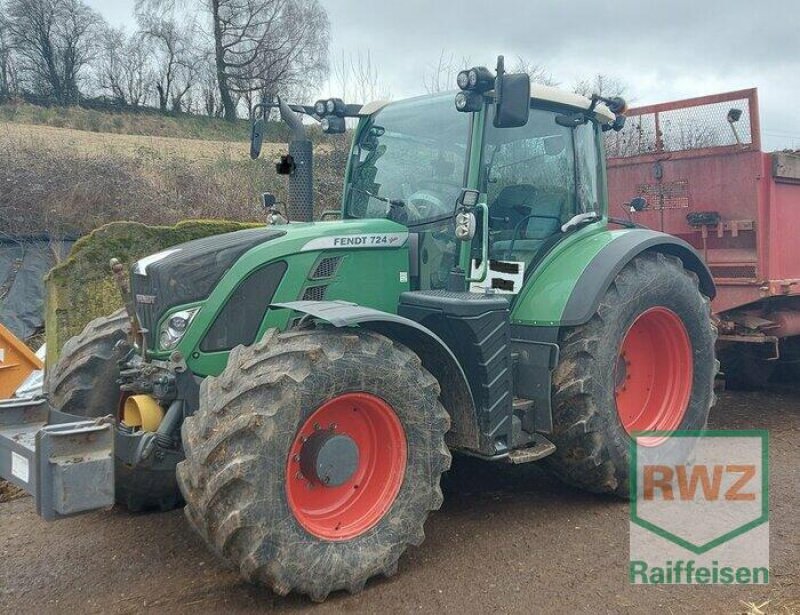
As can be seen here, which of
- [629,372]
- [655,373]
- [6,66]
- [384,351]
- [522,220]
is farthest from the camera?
[6,66]

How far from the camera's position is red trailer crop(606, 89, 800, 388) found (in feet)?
19.5

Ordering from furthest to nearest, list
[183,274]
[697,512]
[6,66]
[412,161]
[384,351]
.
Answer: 1. [6,66]
2. [412,161]
3. [697,512]
4. [183,274]
5. [384,351]

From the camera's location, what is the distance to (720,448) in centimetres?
544

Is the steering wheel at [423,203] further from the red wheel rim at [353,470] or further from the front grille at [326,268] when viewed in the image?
the red wheel rim at [353,470]

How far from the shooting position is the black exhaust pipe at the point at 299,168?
434cm

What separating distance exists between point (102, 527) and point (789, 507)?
3.89m

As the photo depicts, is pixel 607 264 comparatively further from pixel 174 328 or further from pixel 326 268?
pixel 174 328

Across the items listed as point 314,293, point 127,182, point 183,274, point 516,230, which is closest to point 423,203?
point 516,230

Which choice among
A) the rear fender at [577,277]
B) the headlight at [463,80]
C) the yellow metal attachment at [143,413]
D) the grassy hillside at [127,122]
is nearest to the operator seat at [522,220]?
the rear fender at [577,277]

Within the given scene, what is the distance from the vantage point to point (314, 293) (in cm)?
391

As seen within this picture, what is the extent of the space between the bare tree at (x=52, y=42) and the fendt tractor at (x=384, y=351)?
92.7ft

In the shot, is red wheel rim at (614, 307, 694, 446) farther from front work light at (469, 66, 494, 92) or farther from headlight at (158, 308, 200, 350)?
headlight at (158, 308, 200, 350)

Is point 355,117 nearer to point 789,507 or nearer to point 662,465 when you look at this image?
point 662,465

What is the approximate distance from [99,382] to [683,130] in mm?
5185
